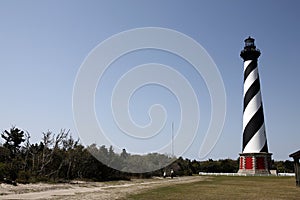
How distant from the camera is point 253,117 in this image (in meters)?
48.6

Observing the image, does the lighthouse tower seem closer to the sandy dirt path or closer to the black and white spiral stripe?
the black and white spiral stripe

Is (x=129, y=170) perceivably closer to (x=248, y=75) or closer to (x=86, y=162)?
(x=86, y=162)

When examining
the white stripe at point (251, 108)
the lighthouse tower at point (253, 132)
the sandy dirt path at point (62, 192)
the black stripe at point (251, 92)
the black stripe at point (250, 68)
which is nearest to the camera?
the sandy dirt path at point (62, 192)

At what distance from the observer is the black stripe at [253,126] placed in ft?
159

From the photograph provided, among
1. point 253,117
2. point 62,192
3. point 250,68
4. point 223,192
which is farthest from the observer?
point 250,68

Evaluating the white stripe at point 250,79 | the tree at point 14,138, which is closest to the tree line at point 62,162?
the tree at point 14,138

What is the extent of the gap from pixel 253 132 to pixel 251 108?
3.38 m

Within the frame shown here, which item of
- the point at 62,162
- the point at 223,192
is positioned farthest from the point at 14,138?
the point at 223,192

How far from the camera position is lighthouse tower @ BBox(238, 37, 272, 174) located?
47.9 m

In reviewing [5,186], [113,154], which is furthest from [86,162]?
[5,186]

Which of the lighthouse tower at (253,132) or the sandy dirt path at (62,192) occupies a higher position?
the lighthouse tower at (253,132)

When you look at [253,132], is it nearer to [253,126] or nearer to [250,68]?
[253,126]

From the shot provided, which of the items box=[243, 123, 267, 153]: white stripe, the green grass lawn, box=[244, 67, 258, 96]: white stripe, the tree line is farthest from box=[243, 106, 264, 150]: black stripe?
the green grass lawn

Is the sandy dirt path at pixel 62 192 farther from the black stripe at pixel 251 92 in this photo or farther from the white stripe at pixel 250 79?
the white stripe at pixel 250 79
